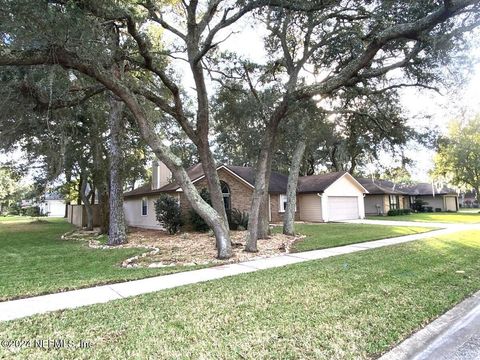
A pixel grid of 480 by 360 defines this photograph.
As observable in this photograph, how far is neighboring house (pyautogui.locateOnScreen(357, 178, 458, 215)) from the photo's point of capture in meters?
33.7

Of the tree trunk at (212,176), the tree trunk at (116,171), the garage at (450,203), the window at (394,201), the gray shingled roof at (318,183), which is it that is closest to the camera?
the tree trunk at (212,176)

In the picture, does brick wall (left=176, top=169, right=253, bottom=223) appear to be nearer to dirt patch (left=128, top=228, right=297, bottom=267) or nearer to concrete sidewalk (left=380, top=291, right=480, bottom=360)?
dirt patch (left=128, top=228, right=297, bottom=267)

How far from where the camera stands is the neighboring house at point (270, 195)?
66.3 ft

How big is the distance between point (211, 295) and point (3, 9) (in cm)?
622

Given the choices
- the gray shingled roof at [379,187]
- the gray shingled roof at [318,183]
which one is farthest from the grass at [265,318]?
the gray shingled roof at [379,187]

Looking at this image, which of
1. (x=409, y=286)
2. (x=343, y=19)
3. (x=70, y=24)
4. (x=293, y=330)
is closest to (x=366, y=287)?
(x=409, y=286)

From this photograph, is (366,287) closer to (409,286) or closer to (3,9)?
(409,286)

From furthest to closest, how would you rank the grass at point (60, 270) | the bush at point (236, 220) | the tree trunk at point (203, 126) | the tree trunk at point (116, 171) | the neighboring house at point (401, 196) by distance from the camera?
the neighboring house at point (401, 196) → the bush at point (236, 220) → the tree trunk at point (116, 171) → the tree trunk at point (203, 126) → the grass at point (60, 270)

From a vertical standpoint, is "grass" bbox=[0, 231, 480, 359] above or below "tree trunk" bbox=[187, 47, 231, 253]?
below

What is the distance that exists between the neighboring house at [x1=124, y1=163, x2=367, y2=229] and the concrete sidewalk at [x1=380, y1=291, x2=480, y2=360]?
14.8 metres

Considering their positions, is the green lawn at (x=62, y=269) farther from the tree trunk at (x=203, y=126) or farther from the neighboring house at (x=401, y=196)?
the neighboring house at (x=401, y=196)

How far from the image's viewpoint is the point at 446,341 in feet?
13.1

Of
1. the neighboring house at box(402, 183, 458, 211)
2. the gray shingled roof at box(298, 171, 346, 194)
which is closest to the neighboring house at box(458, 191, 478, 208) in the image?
the neighboring house at box(402, 183, 458, 211)

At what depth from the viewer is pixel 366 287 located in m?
5.78
